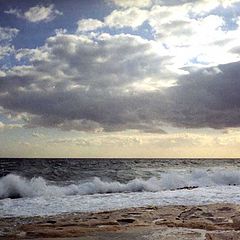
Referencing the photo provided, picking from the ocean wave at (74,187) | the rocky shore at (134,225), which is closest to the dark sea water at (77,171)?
the ocean wave at (74,187)

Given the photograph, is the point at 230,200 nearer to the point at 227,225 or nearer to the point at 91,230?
the point at 227,225

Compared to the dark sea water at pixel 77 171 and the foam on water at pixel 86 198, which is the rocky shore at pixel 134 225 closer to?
the foam on water at pixel 86 198

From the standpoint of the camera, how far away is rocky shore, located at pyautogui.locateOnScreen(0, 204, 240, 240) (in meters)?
7.89

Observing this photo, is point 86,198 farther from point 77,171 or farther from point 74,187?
point 77,171

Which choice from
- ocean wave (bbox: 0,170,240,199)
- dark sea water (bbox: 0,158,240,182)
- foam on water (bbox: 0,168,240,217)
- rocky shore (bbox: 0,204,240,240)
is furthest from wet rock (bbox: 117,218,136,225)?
dark sea water (bbox: 0,158,240,182)

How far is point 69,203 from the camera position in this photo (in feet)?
43.1

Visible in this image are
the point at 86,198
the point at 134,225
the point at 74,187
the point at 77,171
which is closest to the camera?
the point at 134,225

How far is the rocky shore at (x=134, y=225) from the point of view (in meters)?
7.89

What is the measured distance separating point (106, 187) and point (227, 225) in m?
13.7

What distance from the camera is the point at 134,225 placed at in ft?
29.6

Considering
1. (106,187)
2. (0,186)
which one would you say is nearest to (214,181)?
(106,187)

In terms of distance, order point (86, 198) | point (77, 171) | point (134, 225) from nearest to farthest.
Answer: point (134, 225)
point (86, 198)
point (77, 171)

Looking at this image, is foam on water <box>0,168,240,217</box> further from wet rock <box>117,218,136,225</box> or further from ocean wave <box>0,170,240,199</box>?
wet rock <box>117,218,136,225</box>

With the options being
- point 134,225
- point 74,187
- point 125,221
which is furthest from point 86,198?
point 74,187
